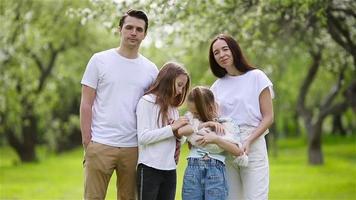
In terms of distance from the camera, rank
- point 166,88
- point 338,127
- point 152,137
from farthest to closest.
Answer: point 338,127 < point 166,88 < point 152,137

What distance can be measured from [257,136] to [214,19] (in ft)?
16.6

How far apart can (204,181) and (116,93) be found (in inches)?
39.3

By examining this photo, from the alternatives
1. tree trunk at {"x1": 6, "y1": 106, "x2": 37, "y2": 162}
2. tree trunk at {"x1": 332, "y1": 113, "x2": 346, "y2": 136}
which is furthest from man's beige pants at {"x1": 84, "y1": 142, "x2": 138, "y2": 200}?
tree trunk at {"x1": 332, "y1": 113, "x2": 346, "y2": 136}

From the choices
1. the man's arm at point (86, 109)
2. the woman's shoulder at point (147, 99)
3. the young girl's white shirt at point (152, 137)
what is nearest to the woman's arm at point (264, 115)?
the young girl's white shirt at point (152, 137)

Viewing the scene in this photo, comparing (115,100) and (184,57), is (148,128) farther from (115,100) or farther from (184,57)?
(184,57)

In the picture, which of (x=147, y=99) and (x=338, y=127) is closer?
(x=147, y=99)

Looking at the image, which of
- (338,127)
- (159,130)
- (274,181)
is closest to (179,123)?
(159,130)

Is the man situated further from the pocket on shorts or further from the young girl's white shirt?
the pocket on shorts

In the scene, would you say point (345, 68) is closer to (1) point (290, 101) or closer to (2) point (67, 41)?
(2) point (67, 41)

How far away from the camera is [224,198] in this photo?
5688 mm

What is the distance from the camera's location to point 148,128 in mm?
5484

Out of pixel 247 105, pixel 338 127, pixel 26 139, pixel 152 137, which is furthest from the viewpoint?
pixel 338 127

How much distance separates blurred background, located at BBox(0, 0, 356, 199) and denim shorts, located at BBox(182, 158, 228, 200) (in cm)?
→ 190

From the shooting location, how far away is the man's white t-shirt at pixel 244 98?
5.86 meters
